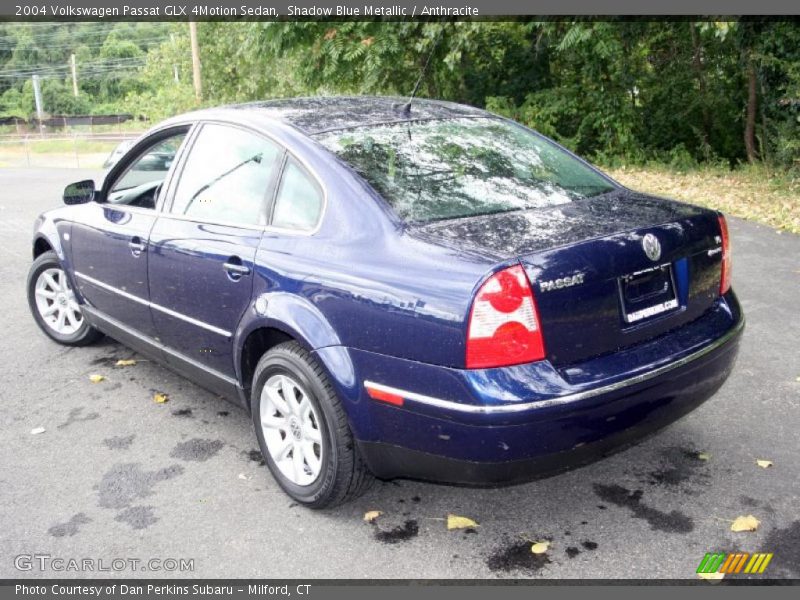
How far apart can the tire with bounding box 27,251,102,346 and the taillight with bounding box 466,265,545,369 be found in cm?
368

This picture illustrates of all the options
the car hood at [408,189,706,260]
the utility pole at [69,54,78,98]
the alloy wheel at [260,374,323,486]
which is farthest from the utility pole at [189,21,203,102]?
the utility pole at [69,54,78,98]

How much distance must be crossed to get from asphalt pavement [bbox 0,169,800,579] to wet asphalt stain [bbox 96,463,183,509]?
0.01 m

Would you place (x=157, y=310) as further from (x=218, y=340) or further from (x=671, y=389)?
(x=671, y=389)

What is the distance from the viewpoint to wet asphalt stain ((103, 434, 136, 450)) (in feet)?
14.1

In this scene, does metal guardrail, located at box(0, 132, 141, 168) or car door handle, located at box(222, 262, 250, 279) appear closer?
car door handle, located at box(222, 262, 250, 279)

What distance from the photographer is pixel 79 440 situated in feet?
14.5

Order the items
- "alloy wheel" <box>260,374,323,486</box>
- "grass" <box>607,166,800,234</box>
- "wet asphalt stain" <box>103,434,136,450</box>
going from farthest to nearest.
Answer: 1. "grass" <box>607,166,800,234</box>
2. "wet asphalt stain" <box>103,434,136,450</box>
3. "alloy wheel" <box>260,374,323,486</box>

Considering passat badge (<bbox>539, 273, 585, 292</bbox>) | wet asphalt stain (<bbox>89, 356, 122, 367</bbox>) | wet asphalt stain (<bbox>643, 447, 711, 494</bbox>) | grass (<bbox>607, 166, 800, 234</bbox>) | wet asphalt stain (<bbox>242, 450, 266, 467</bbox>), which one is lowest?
wet asphalt stain (<bbox>89, 356, 122, 367</bbox>)

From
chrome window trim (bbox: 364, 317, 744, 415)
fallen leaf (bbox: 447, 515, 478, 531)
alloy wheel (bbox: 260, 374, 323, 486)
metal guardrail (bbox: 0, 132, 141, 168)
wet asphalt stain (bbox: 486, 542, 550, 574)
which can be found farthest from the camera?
metal guardrail (bbox: 0, 132, 141, 168)

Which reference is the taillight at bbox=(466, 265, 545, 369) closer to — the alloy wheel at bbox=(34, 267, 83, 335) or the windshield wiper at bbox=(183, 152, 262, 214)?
the windshield wiper at bbox=(183, 152, 262, 214)

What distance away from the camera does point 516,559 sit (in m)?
3.20

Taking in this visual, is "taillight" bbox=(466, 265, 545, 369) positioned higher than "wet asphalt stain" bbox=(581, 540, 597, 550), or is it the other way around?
"taillight" bbox=(466, 265, 545, 369)

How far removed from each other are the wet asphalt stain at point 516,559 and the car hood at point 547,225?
1.18 m

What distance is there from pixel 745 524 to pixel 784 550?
20 centimetres
